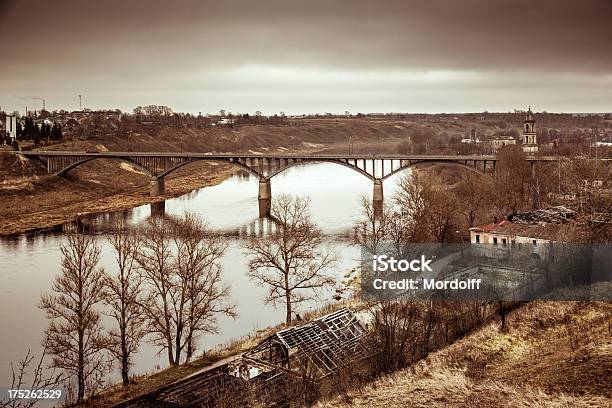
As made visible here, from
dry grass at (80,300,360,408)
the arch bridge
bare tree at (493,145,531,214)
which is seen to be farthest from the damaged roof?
the arch bridge

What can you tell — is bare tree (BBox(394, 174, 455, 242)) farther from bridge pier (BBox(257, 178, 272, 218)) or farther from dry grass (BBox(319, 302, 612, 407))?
bridge pier (BBox(257, 178, 272, 218))

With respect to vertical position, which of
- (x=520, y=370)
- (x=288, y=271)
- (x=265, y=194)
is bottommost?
(x=520, y=370)

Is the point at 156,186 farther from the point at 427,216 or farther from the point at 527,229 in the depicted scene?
the point at 527,229

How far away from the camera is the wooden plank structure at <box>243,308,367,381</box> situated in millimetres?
14945

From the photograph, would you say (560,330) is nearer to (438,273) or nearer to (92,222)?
(438,273)

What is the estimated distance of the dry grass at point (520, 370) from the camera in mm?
10523

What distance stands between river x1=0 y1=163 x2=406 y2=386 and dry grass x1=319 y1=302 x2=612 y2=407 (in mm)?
7488

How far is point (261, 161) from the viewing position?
52.0 meters

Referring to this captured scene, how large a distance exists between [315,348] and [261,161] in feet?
122

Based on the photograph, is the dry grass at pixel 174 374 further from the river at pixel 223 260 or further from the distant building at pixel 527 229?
the distant building at pixel 527 229

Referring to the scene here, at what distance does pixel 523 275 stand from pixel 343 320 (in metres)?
5.94

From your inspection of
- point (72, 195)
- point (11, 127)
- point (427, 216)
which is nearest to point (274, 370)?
point (427, 216)

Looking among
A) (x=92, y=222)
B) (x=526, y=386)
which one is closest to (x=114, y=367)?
(x=526, y=386)

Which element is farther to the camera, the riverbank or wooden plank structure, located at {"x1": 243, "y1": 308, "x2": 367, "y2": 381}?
the riverbank
